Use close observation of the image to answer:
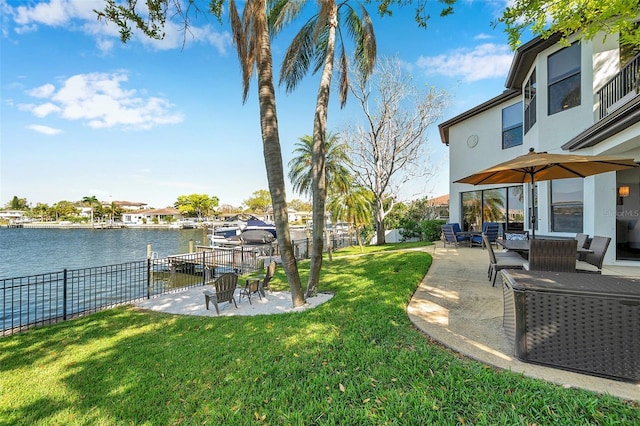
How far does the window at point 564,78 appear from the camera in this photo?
850 cm

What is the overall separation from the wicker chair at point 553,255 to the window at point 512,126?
1015cm

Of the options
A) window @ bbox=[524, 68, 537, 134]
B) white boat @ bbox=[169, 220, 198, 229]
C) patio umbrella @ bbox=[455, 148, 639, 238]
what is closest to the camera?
patio umbrella @ bbox=[455, 148, 639, 238]

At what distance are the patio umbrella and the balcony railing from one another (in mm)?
2395

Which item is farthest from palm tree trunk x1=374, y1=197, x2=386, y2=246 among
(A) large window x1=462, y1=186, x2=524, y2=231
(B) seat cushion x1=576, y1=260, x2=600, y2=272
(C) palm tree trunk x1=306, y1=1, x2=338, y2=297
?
(B) seat cushion x1=576, y1=260, x2=600, y2=272

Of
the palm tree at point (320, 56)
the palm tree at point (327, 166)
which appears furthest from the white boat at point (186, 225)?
the palm tree at point (320, 56)

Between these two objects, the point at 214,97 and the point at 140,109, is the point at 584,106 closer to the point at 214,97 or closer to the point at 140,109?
the point at 214,97

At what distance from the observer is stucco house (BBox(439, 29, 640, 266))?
6908 mm

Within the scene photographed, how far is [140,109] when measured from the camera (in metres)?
11.9

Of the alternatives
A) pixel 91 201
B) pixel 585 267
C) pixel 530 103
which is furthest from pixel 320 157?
pixel 91 201

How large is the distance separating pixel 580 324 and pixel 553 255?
7.52 feet

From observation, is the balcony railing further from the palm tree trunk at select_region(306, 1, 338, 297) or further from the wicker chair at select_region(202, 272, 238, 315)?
the wicker chair at select_region(202, 272, 238, 315)

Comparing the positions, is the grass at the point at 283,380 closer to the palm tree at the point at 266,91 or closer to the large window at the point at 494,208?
the palm tree at the point at 266,91

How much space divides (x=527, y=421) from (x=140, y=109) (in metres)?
14.6

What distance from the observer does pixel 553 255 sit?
4.40m
